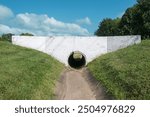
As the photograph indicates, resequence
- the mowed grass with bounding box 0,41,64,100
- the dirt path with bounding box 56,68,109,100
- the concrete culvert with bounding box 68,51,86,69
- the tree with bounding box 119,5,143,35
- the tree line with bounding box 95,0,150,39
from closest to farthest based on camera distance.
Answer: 1. the mowed grass with bounding box 0,41,64,100
2. the dirt path with bounding box 56,68,109,100
3. the concrete culvert with bounding box 68,51,86,69
4. the tree line with bounding box 95,0,150,39
5. the tree with bounding box 119,5,143,35

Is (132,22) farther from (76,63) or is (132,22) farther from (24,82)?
(24,82)

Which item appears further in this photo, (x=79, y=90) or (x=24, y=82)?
(x=79, y=90)

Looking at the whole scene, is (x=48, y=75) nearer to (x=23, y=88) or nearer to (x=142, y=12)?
(x=23, y=88)

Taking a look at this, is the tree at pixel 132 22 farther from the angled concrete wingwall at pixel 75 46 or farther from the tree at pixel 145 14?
the angled concrete wingwall at pixel 75 46

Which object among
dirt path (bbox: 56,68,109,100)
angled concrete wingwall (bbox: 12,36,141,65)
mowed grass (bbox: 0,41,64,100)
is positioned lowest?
dirt path (bbox: 56,68,109,100)

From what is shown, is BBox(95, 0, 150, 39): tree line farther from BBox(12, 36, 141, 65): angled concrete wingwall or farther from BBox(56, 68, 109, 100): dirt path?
BBox(56, 68, 109, 100): dirt path

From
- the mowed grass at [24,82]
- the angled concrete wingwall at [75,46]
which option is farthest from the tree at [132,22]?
the mowed grass at [24,82]

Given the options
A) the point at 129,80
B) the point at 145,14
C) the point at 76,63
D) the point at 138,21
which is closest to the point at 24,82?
the point at 129,80

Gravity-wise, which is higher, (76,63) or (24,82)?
(76,63)

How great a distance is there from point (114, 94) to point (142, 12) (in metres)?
24.8

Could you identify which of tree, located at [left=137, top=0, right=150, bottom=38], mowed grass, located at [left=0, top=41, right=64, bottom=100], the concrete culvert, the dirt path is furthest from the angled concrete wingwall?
mowed grass, located at [left=0, top=41, right=64, bottom=100]

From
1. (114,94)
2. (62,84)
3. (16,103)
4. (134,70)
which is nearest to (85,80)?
(62,84)

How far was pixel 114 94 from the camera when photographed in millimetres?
13797

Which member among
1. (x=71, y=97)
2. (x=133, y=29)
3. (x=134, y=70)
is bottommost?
(x=71, y=97)
